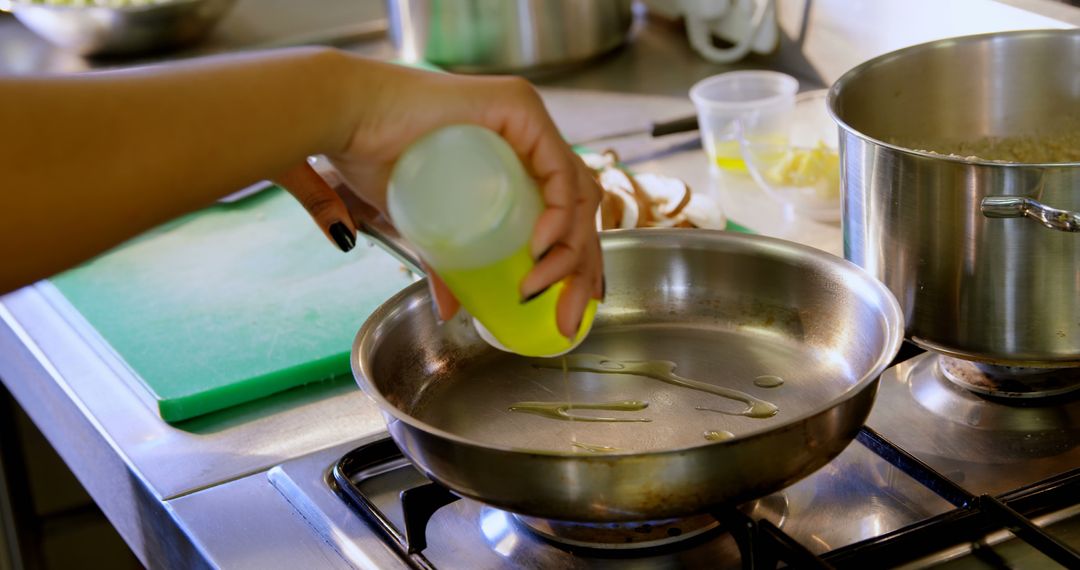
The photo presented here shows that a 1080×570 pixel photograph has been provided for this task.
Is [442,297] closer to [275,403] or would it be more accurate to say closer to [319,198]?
[319,198]

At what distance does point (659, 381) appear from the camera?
0.84 m

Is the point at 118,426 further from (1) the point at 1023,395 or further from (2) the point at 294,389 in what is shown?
(1) the point at 1023,395

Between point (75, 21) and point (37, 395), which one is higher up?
→ point (75, 21)

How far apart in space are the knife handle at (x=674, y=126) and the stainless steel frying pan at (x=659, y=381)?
0.51 m

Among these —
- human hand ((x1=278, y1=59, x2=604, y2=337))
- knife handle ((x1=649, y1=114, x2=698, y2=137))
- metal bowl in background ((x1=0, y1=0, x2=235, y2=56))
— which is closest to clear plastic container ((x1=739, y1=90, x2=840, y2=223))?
knife handle ((x1=649, y1=114, x2=698, y2=137))

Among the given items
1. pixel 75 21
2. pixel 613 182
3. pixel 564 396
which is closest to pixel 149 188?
pixel 564 396

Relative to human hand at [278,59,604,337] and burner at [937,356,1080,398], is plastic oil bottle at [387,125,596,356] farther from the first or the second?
burner at [937,356,1080,398]

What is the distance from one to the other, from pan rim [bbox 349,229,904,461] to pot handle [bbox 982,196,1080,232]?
8 cm

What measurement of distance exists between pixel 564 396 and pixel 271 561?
0.71 ft

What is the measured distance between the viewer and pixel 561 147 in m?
0.68

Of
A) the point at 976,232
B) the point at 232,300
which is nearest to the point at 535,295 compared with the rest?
the point at 976,232

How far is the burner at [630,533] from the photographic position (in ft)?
2.35

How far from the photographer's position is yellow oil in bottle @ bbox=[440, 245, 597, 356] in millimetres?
649

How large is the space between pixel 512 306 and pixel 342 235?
0.16 m
